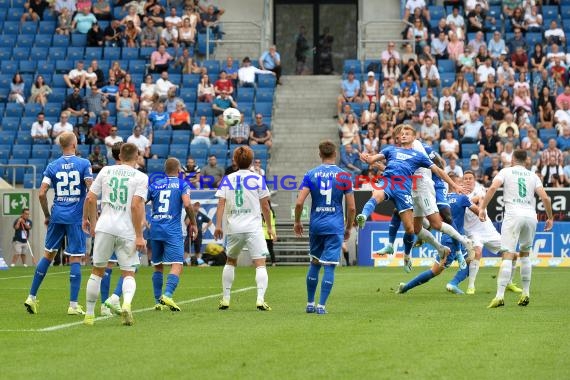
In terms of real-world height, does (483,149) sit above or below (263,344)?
above

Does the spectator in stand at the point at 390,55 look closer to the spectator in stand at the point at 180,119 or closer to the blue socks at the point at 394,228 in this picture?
the spectator in stand at the point at 180,119

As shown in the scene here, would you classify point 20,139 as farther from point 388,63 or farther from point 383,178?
point 383,178

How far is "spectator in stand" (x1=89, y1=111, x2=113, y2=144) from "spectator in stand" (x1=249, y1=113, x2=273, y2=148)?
411cm

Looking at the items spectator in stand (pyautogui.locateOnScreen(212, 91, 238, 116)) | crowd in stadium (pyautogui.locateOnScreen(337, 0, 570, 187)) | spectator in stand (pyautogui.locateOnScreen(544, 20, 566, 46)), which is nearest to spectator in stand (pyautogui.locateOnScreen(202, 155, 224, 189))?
spectator in stand (pyautogui.locateOnScreen(212, 91, 238, 116))

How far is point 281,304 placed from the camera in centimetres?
1717

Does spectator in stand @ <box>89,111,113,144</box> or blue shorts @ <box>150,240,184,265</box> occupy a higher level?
spectator in stand @ <box>89,111,113,144</box>

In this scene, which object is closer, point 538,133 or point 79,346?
point 79,346

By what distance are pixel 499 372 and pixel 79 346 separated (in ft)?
13.5

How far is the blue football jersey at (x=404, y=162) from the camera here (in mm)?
18750

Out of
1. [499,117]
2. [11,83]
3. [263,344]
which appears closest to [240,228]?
[263,344]

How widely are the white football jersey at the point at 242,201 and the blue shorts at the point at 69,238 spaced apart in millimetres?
1918

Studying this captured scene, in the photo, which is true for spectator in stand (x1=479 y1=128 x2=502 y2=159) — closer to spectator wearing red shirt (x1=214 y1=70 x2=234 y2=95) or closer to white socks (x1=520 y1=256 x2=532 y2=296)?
spectator wearing red shirt (x1=214 y1=70 x2=234 y2=95)

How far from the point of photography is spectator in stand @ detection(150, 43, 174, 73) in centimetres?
3806

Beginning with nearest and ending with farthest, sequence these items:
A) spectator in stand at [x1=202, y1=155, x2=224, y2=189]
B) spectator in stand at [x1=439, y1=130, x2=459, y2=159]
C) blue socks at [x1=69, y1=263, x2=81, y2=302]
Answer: blue socks at [x1=69, y1=263, x2=81, y2=302]
spectator in stand at [x1=202, y1=155, x2=224, y2=189]
spectator in stand at [x1=439, y1=130, x2=459, y2=159]
